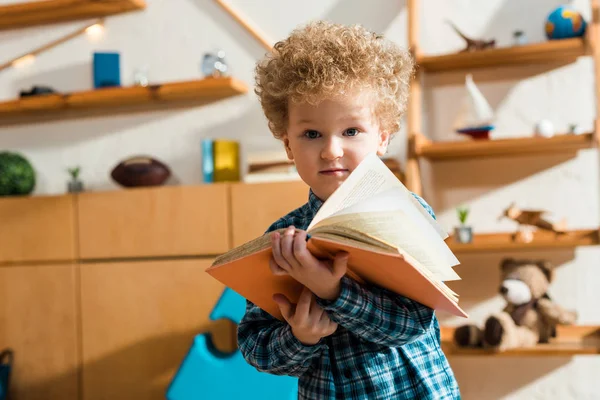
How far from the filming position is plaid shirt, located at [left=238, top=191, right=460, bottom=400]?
85cm

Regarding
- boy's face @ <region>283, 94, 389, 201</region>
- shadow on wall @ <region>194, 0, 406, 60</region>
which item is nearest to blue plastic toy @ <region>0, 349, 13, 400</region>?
shadow on wall @ <region>194, 0, 406, 60</region>

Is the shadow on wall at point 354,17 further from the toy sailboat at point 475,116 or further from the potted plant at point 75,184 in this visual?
the potted plant at point 75,184

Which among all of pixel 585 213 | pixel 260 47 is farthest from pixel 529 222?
pixel 260 47

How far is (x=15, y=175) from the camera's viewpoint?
2.69 m

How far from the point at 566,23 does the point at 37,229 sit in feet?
6.80

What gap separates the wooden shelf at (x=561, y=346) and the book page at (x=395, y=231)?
1391 mm

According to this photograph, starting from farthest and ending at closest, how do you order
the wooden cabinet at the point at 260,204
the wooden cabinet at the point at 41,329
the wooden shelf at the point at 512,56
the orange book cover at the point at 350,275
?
the wooden cabinet at the point at 41,329 < the wooden cabinet at the point at 260,204 < the wooden shelf at the point at 512,56 < the orange book cover at the point at 350,275

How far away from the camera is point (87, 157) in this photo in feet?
9.21

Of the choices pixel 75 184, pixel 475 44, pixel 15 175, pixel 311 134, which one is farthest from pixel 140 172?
pixel 311 134

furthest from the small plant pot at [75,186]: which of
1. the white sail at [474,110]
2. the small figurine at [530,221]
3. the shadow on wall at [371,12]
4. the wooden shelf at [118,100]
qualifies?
the small figurine at [530,221]

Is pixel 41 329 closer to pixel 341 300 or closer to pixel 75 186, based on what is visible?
pixel 75 186

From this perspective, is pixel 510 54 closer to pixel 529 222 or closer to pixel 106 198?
pixel 529 222

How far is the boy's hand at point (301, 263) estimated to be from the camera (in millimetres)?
773

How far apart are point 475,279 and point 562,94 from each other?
0.72 metres
